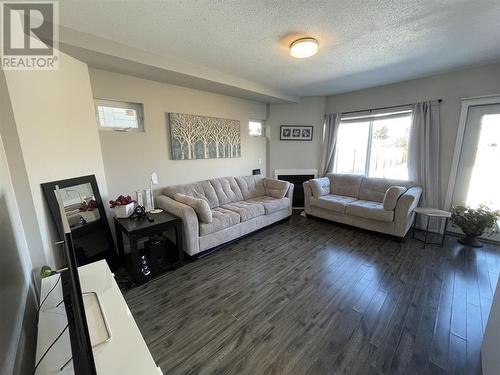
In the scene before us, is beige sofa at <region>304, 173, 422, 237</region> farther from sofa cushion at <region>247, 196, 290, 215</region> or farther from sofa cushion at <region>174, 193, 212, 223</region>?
sofa cushion at <region>174, 193, 212, 223</region>

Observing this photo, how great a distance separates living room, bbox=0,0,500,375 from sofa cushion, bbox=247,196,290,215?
0.10ft

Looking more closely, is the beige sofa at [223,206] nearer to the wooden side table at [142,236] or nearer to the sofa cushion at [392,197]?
the wooden side table at [142,236]

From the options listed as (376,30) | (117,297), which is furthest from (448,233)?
(117,297)

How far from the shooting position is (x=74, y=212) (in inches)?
82.9

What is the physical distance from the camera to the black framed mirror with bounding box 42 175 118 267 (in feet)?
6.48

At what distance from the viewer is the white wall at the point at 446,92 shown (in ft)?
9.53

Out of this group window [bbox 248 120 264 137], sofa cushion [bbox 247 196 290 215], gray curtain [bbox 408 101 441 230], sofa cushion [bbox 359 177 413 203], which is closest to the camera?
gray curtain [bbox 408 101 441 230]

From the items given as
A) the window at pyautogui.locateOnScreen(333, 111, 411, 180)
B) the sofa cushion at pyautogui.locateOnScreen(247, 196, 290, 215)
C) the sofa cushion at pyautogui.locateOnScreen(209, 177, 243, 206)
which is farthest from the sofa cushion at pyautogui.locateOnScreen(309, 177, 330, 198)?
the sofa cushion at pyautogui.locateOnScreen(209, 177, 243, 206)

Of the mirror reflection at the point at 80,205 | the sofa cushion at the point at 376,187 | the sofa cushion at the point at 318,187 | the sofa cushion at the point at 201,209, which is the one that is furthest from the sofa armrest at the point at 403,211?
the mirror reflection at the point at 80,205

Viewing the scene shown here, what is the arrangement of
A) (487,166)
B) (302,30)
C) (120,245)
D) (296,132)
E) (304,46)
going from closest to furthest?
1. (302,30)
2. (304,46)
3. (120,245)
4. (487,166)
5. (296,132)

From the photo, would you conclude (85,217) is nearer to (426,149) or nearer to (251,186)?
(251,186)

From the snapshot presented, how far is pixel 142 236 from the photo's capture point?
215 cm

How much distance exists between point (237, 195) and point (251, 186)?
41 centimetres

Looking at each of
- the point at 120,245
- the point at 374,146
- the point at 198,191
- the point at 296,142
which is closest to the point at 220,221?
the point at 198,191
